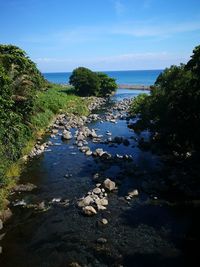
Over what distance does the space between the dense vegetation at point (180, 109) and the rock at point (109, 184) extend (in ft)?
28.3

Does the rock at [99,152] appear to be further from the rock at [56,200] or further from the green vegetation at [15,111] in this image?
the rock at [56,200]

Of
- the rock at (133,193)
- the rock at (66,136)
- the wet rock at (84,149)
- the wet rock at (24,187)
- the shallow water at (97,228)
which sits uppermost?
the rock at (66,136)

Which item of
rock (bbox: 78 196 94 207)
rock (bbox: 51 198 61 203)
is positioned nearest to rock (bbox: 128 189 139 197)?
rock (bbox: 78 196 94 207)

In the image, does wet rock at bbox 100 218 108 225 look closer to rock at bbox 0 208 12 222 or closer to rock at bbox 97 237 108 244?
rock at bbox 97 237 108 244

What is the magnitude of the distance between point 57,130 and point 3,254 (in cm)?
3184

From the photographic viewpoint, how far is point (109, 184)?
28172 mm

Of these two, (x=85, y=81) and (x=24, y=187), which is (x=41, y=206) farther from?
(x=85, y=81)

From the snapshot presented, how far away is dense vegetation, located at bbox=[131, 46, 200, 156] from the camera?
28277 mm

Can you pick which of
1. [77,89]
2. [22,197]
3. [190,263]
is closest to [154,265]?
[190,263]

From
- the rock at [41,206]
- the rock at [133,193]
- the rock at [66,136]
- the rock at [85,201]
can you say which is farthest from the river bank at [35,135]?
the rock at [133,193]

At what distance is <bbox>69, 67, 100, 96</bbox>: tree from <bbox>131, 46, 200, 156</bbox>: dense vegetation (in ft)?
164

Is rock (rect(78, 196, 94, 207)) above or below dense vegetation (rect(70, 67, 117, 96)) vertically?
below

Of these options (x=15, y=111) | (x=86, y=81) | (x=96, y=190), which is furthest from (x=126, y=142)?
(x=86, y=81)

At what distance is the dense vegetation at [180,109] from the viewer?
28.3m
